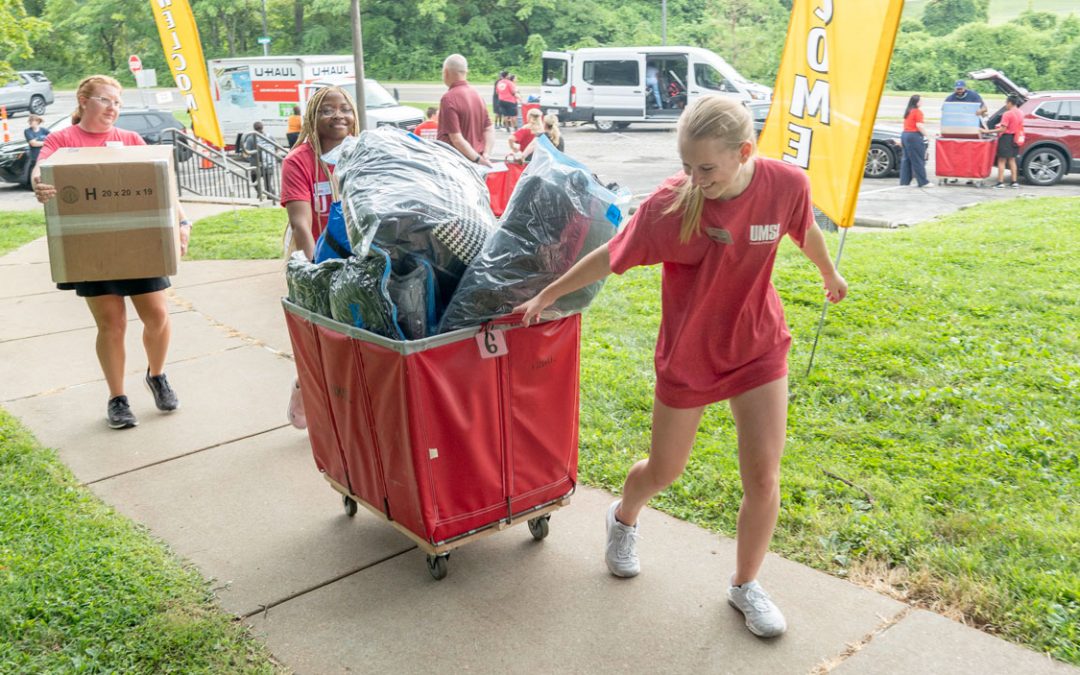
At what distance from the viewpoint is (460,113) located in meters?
9.73

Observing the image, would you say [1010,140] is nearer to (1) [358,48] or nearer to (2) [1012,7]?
(1) [358,48]

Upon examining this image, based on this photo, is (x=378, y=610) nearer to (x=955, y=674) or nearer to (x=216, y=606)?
(x=216, y=606)

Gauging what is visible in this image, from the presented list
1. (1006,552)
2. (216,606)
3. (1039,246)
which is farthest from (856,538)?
(1039,246)

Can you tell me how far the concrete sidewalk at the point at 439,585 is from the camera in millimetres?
2975

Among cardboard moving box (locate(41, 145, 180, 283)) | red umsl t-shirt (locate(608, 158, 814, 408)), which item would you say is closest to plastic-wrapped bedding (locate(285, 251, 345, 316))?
red umsl t-shirt (locate(608, 158, 814, 408))

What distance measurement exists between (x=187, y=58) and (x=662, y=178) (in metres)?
9.83

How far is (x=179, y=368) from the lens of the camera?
20.0ft

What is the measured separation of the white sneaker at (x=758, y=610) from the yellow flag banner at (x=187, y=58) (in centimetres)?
1032

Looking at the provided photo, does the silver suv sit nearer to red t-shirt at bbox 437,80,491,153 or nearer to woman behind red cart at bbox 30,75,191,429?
red t-shirt at bbox 437,80,491,153

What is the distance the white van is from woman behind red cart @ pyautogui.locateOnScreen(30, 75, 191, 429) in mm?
24167

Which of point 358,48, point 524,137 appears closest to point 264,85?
point 524,137

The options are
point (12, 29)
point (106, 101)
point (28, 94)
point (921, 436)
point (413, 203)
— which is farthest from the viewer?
point (28, 94)

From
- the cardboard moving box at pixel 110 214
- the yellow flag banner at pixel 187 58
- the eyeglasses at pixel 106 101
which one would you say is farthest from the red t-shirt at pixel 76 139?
the yellow flag banner at pixel 187 58

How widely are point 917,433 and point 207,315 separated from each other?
5.35 m
